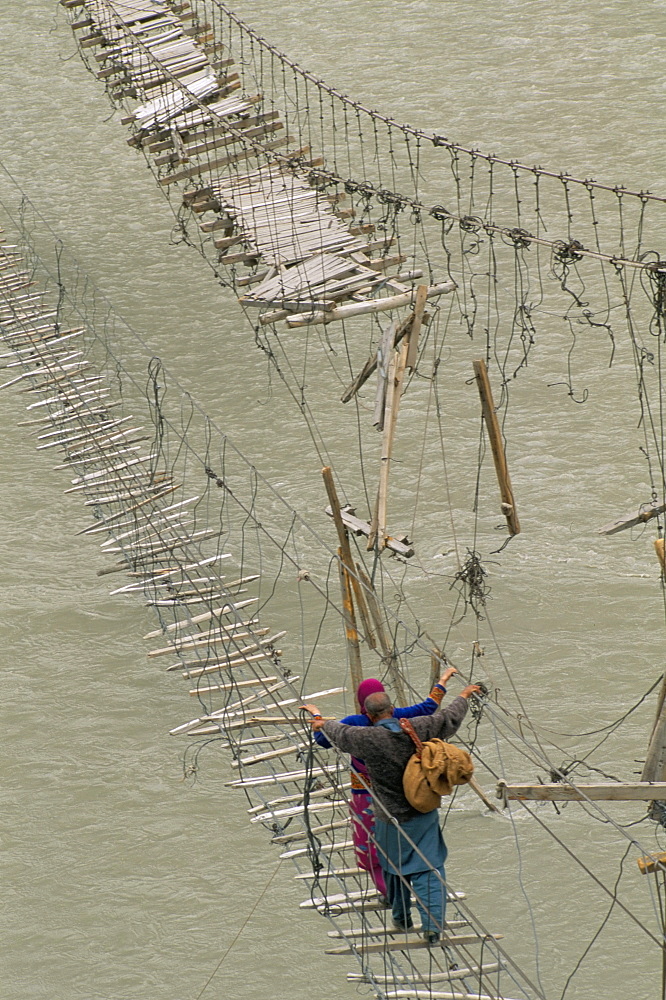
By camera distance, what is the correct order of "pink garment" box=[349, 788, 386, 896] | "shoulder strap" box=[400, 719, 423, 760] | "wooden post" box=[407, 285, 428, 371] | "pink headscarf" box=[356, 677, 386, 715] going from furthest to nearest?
"wooden post" box=[407, 285, 428, 371] → "pink garment" box=[349, 788, 386, 896] → "pink headscarf" box=[356, 677, 386, 715] → "shoulder strap" box=[400, 719, 423, 760]

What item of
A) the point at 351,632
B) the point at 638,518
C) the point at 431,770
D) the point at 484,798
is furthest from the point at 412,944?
the point at 638,518

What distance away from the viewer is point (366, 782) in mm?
4898

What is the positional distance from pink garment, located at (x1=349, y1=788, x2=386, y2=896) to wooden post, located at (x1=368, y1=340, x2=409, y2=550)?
1040 mm

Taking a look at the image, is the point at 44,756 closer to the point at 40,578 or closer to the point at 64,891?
the point at 64,891

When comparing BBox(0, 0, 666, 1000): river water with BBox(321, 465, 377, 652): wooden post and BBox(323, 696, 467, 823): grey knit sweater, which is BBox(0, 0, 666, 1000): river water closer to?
BBox(321, 465, 377, 652): wooden post

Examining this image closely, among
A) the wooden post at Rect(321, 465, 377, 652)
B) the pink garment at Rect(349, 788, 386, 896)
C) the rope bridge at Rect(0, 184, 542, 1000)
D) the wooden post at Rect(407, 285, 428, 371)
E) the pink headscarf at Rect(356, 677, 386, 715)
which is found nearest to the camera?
the pink headscarf at Rect(356, 677, 386, 715)

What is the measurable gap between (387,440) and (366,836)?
159 centimetres

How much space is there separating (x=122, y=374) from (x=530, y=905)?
5.21 metres

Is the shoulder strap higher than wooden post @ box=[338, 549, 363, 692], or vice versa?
the shoulder strap

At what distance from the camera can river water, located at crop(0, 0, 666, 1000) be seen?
629 cm

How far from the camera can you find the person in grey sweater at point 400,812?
473 cm

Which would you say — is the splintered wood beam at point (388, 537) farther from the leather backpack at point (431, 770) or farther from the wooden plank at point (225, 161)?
the wooden plank at point (225, 161)

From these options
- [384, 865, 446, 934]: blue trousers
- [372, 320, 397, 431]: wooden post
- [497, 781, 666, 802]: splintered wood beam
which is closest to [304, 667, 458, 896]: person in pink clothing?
[384, 865, 446, 934]: blue trousers

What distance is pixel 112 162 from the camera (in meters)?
12.5
